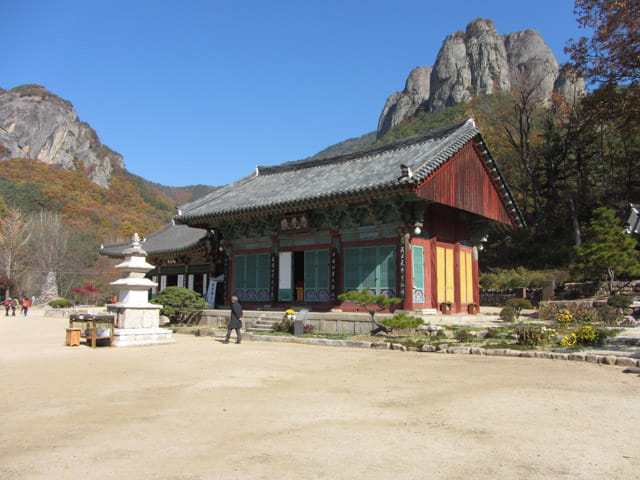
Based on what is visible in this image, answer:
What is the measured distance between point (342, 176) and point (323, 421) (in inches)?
638

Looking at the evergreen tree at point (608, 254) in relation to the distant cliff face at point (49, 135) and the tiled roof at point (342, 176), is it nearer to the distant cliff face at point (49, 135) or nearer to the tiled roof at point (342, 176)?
the tiled roof at point (342, 176)

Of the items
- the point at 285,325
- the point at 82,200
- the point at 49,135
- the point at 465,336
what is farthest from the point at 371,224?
the point at 49,135

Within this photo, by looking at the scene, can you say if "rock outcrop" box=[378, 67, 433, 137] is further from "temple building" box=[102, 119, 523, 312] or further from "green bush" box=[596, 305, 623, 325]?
"green bush" box=[596, 305, 623, 325]

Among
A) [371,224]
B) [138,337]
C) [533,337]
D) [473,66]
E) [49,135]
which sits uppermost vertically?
[473,66]

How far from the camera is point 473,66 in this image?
102 metres

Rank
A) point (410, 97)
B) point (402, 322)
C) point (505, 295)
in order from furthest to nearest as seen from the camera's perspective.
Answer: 1. point (410, 97)
2. point (505, 295)
3. point (402, 322)

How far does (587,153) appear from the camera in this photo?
37875mm

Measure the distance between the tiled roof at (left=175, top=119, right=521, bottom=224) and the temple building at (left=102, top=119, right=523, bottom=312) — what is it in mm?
62

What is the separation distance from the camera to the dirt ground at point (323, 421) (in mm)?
3936

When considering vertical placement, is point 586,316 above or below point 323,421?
above

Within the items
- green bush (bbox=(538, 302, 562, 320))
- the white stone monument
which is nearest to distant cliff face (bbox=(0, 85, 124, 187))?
the white stone monument

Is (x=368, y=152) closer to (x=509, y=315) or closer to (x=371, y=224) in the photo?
(x=371, y=224)

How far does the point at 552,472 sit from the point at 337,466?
171 cm

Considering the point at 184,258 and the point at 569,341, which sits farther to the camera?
the point at 184,258
